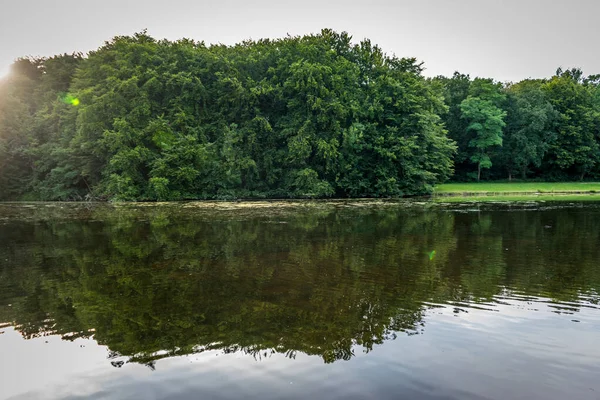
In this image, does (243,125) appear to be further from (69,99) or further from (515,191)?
(515,191)

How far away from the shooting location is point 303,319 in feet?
25.0

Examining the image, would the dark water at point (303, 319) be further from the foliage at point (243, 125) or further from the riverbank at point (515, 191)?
the riverbank at point (515, 191)

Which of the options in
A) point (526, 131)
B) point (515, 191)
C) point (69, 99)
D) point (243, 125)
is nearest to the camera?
point (515, 191)

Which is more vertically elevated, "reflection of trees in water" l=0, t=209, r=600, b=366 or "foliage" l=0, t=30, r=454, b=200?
"foliage" l=0, t=30, r=454, b=200

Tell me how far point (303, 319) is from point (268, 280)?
2850 mm

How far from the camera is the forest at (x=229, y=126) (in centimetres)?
4244

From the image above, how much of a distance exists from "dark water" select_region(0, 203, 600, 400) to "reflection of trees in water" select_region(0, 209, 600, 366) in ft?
0.16

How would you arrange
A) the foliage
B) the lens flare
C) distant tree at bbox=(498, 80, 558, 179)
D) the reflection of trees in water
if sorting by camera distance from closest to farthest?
the reflection of trees in water → the foliage → the lens flare → distant tree at bbox=(498, 80, 558, 179)

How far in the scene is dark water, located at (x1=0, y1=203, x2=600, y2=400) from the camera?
18.0ft

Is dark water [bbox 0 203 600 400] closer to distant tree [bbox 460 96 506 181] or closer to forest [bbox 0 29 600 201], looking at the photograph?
forest [bbox 0 29 600 201]

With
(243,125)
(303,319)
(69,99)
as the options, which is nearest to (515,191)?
(243,125)

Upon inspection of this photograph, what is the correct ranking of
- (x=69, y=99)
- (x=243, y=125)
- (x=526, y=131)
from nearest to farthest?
(x=243, y=125) → (x=69, y=99) → (x=526, y=131)

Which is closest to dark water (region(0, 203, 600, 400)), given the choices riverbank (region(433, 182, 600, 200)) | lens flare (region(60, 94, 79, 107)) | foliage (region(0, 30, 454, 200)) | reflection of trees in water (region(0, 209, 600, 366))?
reflection of trees in water (region(0, 209, 600, 366))

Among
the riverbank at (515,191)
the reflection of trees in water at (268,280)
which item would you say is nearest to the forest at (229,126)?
the riverbank at (515,191)
